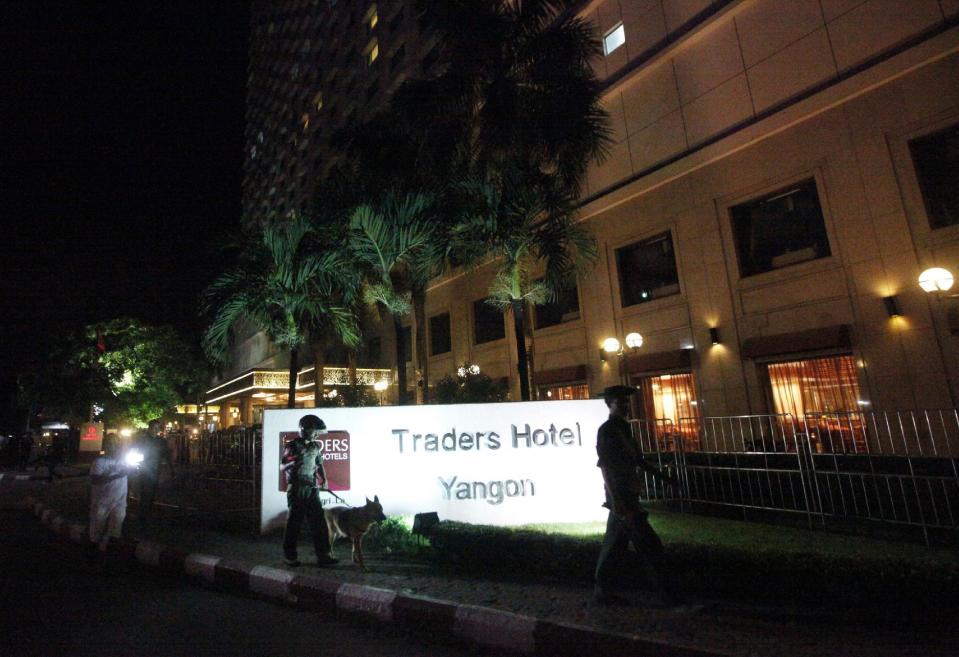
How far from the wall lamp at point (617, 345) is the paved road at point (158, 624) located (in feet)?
39.1

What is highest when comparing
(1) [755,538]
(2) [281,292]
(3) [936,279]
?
(2) [281,292]

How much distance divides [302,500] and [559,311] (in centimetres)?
1337

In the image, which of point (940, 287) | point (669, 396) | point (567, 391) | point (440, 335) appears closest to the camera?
point (940, 287)

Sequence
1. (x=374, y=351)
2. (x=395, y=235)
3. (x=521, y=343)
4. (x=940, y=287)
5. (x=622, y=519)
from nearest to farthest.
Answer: (x=622, y=519)
(x=940, y=287)
(x=521, y=343)
(x=395, y=235)
(x=374, y=351)

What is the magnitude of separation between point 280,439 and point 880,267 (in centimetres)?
1174

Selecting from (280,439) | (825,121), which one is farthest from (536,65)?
(280,439)

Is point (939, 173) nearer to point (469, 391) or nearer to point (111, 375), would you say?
point (469, 391)

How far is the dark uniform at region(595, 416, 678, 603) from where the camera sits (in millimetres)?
4305

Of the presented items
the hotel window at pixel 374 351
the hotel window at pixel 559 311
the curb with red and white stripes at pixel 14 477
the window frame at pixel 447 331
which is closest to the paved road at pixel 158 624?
the hotel window at pixel 559 311

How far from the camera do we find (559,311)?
59.7ft

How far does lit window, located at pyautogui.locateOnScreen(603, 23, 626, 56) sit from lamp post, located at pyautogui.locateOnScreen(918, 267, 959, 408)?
10807 mm

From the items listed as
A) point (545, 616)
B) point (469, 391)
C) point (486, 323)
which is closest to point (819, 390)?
point (469, 391)

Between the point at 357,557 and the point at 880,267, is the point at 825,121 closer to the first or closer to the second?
the point at 880,267

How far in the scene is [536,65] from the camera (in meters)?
11.1
